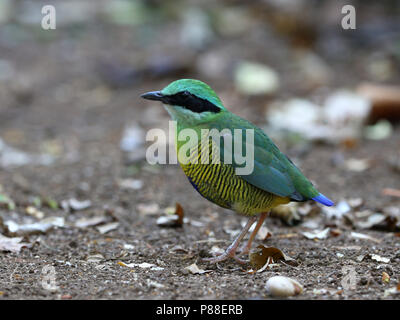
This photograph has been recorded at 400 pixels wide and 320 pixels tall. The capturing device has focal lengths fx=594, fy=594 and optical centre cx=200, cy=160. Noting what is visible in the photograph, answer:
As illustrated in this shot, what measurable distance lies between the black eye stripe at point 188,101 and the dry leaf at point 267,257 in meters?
1.12

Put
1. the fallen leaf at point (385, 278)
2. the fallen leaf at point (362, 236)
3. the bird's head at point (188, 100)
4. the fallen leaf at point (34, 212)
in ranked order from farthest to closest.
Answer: the fallen leaf at point (34, 212) → the fallen leaf at point (362, 236) → the bird's head at point (188, 100) → the fallen leaf at point (385, 278)

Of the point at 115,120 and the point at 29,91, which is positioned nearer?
the point at 115,120

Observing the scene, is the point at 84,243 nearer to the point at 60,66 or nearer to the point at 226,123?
the point at 226,123

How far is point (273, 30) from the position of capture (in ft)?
36.2

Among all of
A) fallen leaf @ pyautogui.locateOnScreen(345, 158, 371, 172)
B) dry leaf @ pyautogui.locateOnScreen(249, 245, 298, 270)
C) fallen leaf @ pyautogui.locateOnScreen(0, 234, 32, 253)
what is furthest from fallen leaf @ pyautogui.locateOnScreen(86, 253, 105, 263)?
fallen leaf @ pyautogui.locateOnScreen(345, 158, 371, 172)

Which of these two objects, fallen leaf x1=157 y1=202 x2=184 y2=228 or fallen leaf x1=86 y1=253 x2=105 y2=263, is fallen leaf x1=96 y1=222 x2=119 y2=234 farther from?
fallen leaf x1=86 y1=253 x2=105 y2=263

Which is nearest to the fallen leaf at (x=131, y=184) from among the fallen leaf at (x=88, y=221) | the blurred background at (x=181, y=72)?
the blurred background at (x=181, y=72)

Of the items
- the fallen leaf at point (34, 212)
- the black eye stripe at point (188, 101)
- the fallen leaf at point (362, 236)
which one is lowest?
the fallen leaf at point (362, 236)

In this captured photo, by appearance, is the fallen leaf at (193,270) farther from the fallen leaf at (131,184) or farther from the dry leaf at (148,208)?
the fallen leaf at (131,184)

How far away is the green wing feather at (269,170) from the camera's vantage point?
14.1 ft

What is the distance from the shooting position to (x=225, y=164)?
4227 mm

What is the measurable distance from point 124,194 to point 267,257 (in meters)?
2.32
